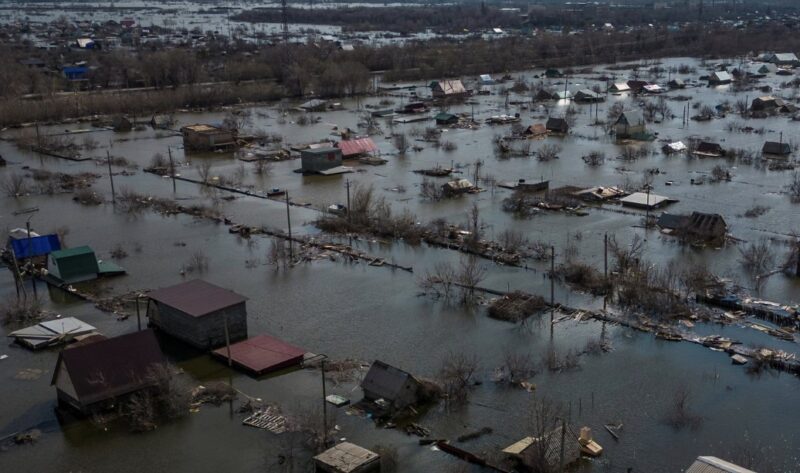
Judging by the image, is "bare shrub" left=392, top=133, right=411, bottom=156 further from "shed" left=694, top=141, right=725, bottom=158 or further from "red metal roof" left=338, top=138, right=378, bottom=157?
"shed" left=694, top=141, right=725, bottom=158

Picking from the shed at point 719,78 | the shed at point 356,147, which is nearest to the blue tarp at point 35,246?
the shed at point 356,147

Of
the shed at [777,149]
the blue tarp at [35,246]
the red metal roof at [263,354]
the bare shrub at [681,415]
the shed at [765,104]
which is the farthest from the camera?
the shed at [765,104]

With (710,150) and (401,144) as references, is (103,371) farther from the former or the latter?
(710,150)

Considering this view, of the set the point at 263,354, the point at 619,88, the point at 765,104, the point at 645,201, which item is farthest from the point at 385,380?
the point at 619,88

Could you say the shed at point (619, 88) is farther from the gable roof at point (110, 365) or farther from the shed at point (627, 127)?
the gable roof at point (110, 365)

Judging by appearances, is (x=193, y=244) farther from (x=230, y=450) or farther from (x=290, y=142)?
(x=290, y=142)

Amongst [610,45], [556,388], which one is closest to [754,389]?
[556,388]
